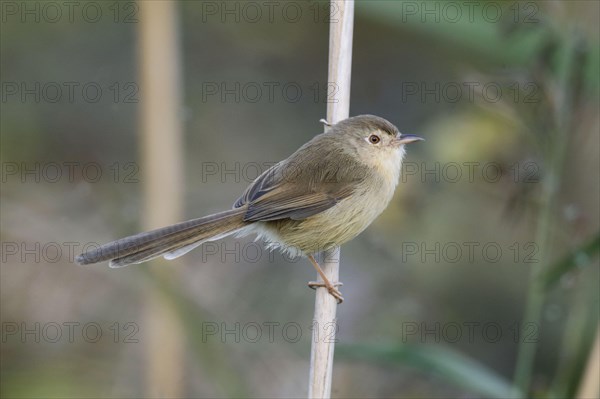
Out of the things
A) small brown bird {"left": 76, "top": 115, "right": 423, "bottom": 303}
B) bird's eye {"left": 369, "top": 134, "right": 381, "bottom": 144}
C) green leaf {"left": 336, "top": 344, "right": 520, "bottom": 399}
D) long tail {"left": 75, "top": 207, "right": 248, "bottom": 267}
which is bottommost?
green leaf {"left": 336, "top": 344, "right": 520, "bottom": 399}

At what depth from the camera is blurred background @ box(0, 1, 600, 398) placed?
3.58 meters

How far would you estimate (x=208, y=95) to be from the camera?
5941 millimetres

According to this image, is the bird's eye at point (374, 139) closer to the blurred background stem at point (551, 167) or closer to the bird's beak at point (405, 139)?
the bird's beak at point (405, 139)

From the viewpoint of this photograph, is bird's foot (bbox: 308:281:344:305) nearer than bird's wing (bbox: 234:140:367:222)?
Yes

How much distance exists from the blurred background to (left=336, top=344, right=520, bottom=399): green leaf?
0.04 feet

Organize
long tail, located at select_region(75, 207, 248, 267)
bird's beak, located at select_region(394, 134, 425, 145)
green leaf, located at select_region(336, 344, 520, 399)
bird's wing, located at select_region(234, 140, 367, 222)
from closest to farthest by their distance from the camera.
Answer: long tail, located at select_region(75, 207, 248, 267)
green leaf, located at select_region(336, 344, 520, 399)
bird's wing, located at select_region(234, 140, 367, 222)
bird's beak, located at select_region(394, 134, 425, 145)

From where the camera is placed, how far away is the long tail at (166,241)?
310cm

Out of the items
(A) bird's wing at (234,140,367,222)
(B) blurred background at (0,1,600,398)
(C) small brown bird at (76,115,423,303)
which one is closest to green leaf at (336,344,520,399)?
(B) blurred background at (0,1,600,398)

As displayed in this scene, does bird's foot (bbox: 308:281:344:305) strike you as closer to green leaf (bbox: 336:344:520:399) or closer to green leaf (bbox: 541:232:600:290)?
green leaf (bbox: 336:344:520:399)

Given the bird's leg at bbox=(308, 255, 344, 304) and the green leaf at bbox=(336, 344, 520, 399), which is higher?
the bird's leg at bbox=(308, 255, 344, 304)

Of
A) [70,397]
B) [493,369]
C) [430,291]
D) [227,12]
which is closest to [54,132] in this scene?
[227,12]

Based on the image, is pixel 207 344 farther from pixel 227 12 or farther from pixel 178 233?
pixel 227 12

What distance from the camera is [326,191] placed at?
3803 mm

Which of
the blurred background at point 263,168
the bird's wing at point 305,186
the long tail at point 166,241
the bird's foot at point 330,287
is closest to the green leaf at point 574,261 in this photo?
the blurred background at point 263,168
